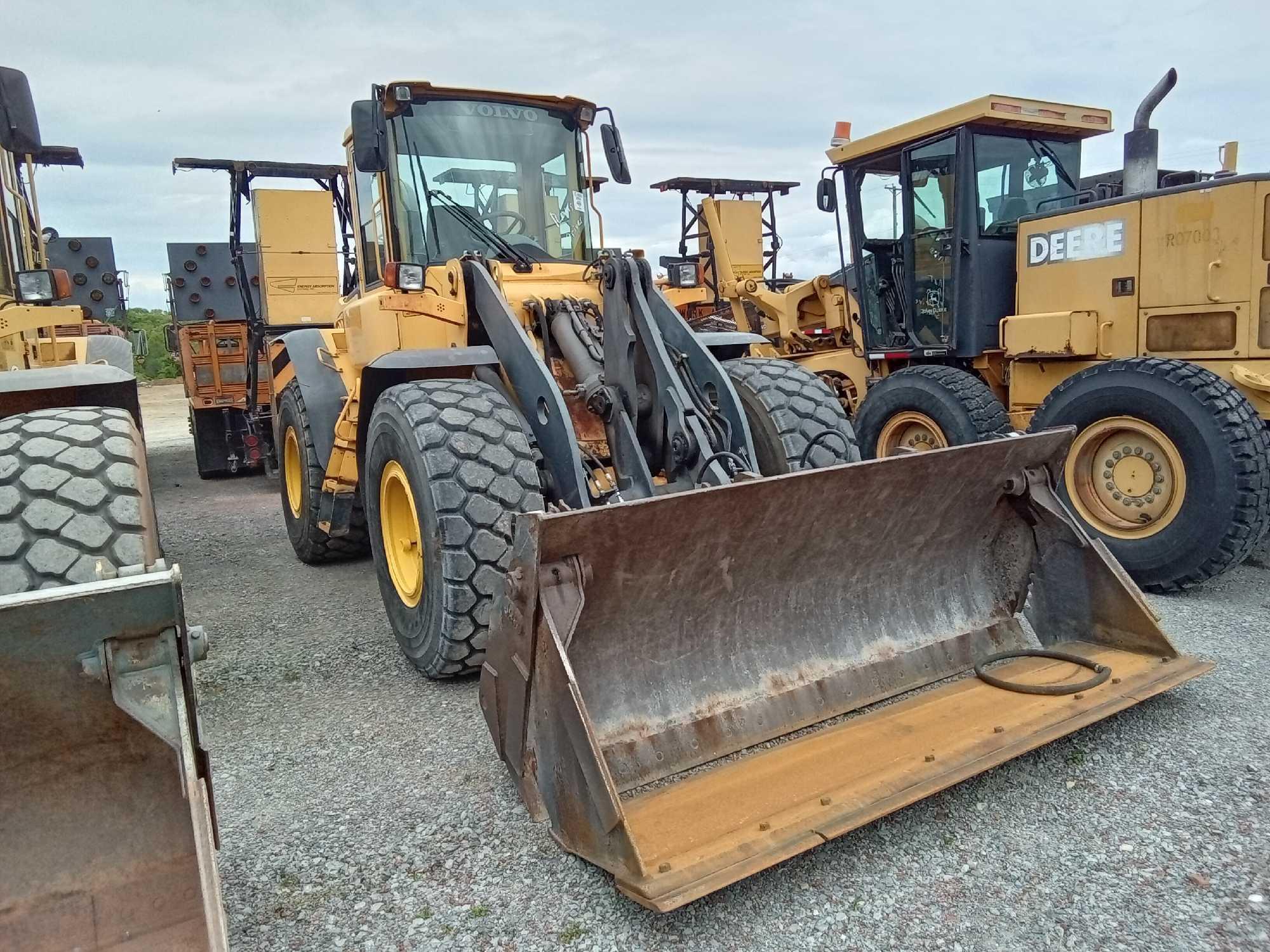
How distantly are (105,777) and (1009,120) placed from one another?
6.44 meters

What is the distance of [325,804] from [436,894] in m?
0.64

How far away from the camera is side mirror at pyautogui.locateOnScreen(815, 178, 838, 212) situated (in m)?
7.44

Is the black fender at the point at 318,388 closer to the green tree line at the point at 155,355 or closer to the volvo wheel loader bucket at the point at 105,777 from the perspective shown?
the volvo wheel loader bucket at the point at 105,777

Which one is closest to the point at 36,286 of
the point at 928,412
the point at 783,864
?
the point at 783,864

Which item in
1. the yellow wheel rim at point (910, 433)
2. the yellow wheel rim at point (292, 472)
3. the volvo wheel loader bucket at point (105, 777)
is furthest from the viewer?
the yellow wheel rim at point (910, 433)

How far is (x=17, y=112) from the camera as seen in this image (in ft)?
11.6

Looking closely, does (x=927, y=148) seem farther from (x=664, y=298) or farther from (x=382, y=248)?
(x=382, y=248)

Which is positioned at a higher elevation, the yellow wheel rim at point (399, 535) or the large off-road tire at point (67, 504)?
the large off-road tire at point (67, 504)

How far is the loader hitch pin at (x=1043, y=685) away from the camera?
9.76ft

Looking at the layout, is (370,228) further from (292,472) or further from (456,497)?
(456,497)

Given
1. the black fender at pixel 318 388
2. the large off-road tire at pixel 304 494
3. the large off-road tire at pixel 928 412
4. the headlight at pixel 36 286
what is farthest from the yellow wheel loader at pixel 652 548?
the large off-road tire at pixel 928 412

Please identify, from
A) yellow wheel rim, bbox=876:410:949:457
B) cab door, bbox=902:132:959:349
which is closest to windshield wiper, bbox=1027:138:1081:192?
cab door, bbox=902:132:959:349

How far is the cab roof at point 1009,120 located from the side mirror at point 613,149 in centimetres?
279

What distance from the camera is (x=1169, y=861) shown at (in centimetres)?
240
